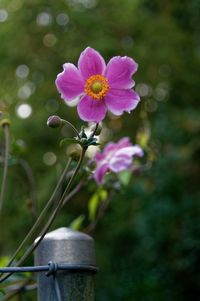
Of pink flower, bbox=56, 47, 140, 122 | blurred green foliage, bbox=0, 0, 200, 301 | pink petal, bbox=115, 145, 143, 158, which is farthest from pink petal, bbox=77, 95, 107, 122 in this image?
blurred green foliage, bbox=0, 0, 200, 301

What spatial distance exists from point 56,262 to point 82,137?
0.16 meters

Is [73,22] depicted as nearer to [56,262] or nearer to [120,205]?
[120,205]

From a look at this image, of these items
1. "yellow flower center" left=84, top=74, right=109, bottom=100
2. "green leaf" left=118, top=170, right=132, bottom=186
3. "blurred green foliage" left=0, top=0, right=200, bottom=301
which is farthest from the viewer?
"blurred green foliage" left=0, top=0, right=200, bottom=301

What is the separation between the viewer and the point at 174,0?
451 cm

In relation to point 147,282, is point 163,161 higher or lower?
higher

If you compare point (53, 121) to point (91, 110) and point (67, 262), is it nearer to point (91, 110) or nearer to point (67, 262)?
point (91, 110)

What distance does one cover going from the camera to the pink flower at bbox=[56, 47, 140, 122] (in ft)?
2.17

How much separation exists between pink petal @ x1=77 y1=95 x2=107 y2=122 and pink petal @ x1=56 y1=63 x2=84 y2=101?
1 centimetres

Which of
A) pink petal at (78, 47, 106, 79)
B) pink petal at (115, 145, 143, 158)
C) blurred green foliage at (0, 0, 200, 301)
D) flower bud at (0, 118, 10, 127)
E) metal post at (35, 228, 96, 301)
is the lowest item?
metal post at (35, 228, 96, 301)

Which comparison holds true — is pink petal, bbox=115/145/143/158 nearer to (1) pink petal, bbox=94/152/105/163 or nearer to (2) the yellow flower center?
(1) pink petal, bbox=94/152/105/163

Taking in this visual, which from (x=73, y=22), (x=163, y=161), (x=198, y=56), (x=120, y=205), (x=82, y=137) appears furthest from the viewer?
(x=198, y=56)

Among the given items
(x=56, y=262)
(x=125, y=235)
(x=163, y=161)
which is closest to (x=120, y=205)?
(x=125, y=235)

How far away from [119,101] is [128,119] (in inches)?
148

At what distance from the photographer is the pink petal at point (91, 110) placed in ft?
2.16
